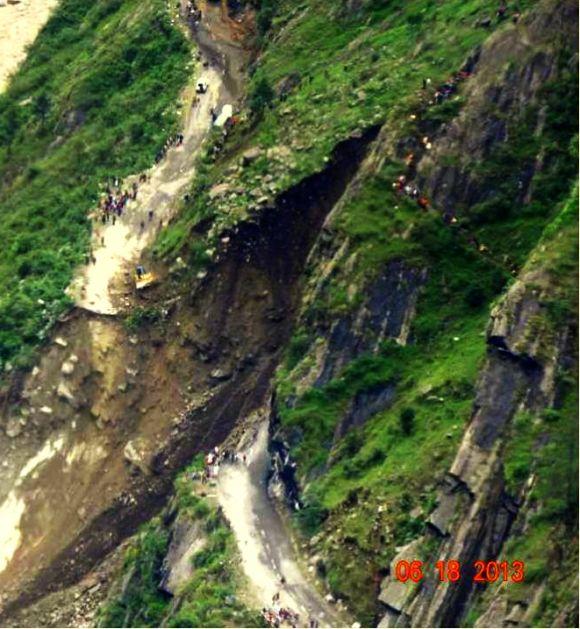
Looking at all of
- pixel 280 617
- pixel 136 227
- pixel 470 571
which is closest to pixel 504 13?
pixel 136 227

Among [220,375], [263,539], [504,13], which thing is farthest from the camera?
[220,375]

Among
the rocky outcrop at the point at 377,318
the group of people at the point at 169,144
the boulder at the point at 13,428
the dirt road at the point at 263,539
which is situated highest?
the group of people at the point at 169,144

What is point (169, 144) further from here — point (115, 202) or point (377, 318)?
point (377, 318)

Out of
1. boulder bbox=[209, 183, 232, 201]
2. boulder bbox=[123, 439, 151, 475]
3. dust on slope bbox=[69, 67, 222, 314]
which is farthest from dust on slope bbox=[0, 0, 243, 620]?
boulder bbox=[209, 183, 232, 201]

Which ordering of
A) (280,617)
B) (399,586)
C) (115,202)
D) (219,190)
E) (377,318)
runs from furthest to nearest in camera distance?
(115,202) < (219,190) < (377,318) < (280,617) < (399,586)

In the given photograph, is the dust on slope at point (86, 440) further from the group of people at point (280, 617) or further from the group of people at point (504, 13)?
the group of people at point (504, 13)

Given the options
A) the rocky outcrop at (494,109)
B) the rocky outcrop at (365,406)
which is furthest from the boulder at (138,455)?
the rocky outcrop at (494,109)

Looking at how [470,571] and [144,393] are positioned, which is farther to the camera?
[144,393]

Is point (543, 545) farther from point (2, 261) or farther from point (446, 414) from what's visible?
point (2, 261)
